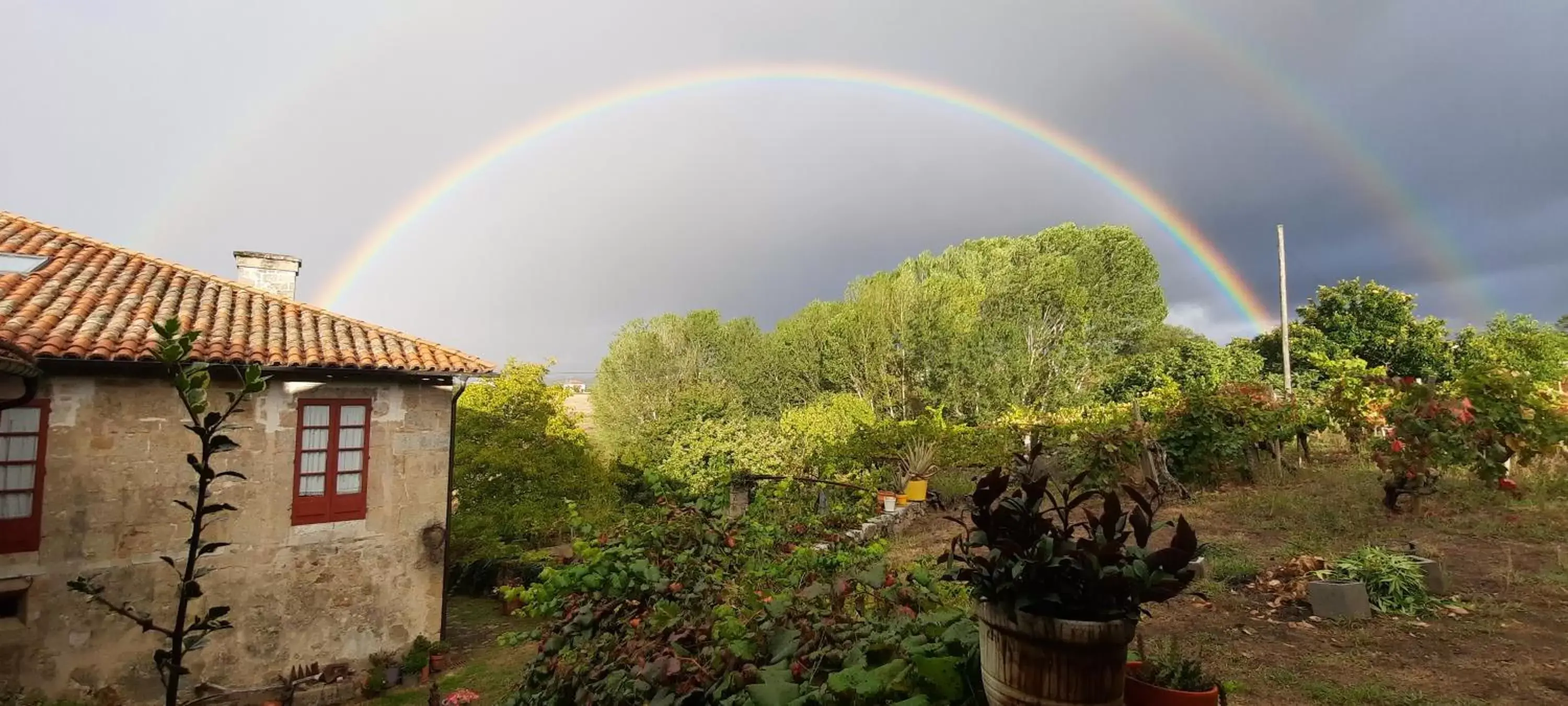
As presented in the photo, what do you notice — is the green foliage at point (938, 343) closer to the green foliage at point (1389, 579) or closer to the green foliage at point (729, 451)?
the green foliage at point (729, 451)

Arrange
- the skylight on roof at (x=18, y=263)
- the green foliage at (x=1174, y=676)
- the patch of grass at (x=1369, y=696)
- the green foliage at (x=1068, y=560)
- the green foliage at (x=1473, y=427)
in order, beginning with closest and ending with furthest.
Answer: the green foliage at (x=1068, y=560) < the green foliage at (x=1174, y=676) < the patch of grass at (x=1369, y=696) < the green foliage at (x=1473, y=427) < the skylight on roof at (x=18, y=263)

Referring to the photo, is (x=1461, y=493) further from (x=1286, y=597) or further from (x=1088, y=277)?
(x=1088, y=277)

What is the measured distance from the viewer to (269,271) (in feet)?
38.5

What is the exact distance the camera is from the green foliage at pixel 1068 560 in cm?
171

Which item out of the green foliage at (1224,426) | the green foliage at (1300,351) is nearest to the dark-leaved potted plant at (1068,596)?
the green foliage at (1224,426)

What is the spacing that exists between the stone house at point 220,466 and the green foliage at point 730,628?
7.07 meters

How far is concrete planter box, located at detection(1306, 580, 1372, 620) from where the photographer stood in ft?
16.4

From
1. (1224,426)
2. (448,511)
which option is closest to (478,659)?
(448,511)

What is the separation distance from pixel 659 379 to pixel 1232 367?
78.7ft

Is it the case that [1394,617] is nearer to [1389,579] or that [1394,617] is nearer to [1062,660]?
[1389,579]

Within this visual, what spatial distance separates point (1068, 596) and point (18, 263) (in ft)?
43.5

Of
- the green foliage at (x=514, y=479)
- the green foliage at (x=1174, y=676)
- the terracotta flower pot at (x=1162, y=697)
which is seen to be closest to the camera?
the terracotta flower pot at (x=1162, y=697)

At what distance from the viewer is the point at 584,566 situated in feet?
11.6

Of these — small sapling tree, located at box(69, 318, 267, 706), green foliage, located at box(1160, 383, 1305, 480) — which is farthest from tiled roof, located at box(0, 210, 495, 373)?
green foliage, located at box(1160, 383, 1305, 480)
